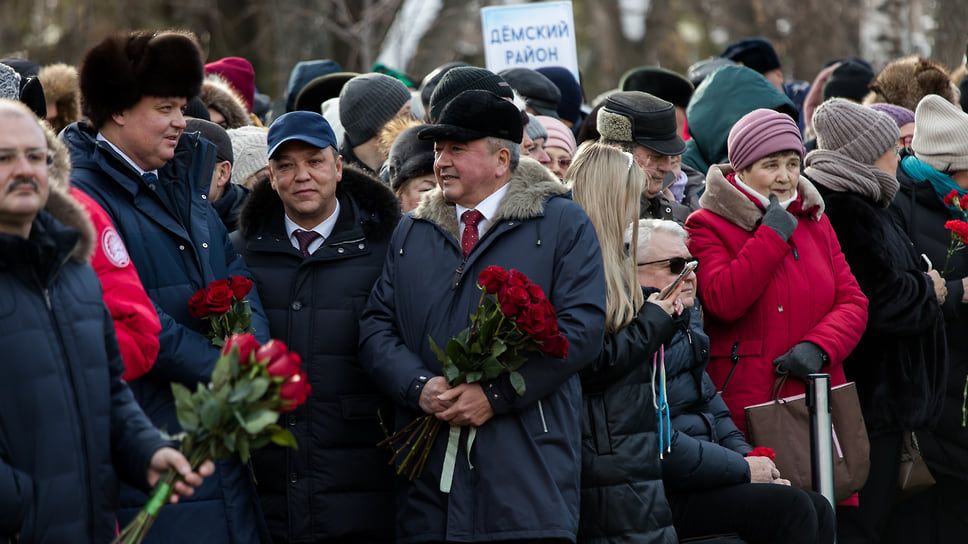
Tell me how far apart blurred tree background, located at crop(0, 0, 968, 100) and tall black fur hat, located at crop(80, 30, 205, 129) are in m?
8.15

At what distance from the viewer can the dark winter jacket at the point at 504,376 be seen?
4.39 meters

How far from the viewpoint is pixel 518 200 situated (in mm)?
4668

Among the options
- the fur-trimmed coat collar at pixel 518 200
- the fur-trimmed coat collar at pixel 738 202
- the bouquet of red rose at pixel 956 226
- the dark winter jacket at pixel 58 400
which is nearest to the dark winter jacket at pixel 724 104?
the bouquet of red rose at pixel 956 226

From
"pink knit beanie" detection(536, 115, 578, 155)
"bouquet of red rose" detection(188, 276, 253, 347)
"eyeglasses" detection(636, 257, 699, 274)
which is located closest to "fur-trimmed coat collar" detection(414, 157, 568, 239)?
"eyeglasses" detection(636, 257, 699, 274)

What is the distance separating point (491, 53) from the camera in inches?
352

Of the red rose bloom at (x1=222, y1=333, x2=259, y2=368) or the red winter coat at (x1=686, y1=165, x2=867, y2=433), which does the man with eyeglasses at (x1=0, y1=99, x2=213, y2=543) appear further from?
the red winter coat at (x1=686, y1=165, x2=867, y2=433)

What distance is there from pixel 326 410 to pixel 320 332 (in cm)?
30

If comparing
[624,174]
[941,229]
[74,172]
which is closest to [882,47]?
[941,229]

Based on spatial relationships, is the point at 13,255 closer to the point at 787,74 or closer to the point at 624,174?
the point at 624,174

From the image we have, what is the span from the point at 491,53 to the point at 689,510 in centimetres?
460

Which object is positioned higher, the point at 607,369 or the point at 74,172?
the point at 74,172

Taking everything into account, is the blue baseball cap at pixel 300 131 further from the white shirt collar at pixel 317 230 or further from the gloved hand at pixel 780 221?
the gloved hand at pixel 780 221

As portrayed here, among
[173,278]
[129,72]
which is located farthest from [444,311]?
[129,72]

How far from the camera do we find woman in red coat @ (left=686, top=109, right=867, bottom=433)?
5.61 metres
